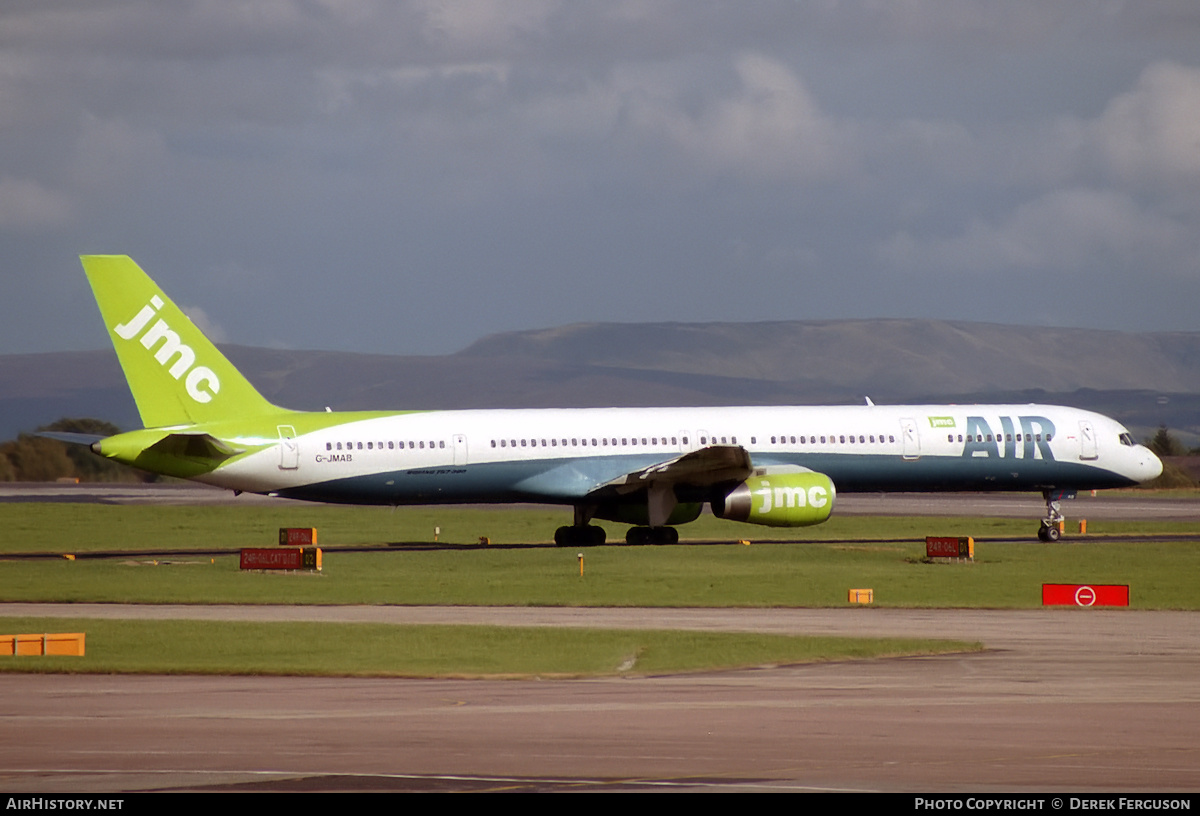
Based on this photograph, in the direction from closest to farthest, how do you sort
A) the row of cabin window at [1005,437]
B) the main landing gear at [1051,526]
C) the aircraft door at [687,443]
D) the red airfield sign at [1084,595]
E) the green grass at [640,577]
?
the red airfield sign at [1084,595]
the green grass at [640,577]
the aircraft door at [687,443]
the row of cabin window at [1005,437]
the main landing gear at [1051,526]

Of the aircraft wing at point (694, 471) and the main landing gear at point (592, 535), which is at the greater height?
the aircraft wing at point (694, 471)

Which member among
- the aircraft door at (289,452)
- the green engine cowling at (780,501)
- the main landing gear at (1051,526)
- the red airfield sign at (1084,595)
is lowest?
the red airfield sign at (1084,595)

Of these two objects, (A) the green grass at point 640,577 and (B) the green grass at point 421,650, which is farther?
(A) the green grass at point 640,577

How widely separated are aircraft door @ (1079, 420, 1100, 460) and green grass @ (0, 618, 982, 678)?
92.7 feet

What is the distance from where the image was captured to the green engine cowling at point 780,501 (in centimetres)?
4988

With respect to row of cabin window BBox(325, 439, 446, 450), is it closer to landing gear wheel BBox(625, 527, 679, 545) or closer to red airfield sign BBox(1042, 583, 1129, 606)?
landing gear wheel BBox(625, 527, 679, 545)

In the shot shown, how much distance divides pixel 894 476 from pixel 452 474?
43.5 ft

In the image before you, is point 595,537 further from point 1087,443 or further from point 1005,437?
point 1087,443

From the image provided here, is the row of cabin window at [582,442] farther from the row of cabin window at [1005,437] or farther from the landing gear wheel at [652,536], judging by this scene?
the row of cabin window at [1005,437]

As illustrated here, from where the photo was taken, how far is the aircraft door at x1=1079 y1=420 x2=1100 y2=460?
184 feet

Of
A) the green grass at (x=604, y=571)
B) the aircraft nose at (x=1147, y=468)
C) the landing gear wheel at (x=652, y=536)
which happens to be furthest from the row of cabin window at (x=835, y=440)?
the aircraft nose at (x=1147, y=468)

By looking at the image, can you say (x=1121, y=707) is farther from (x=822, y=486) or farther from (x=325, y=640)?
(x=822, y=486)

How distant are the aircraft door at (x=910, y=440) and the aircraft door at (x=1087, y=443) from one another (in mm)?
5847

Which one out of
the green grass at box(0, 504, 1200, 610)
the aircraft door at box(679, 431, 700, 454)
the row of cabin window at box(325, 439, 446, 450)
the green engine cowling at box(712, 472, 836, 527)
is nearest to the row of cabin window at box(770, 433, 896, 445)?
the aircraft door at box(679, 431, 700, 454)
